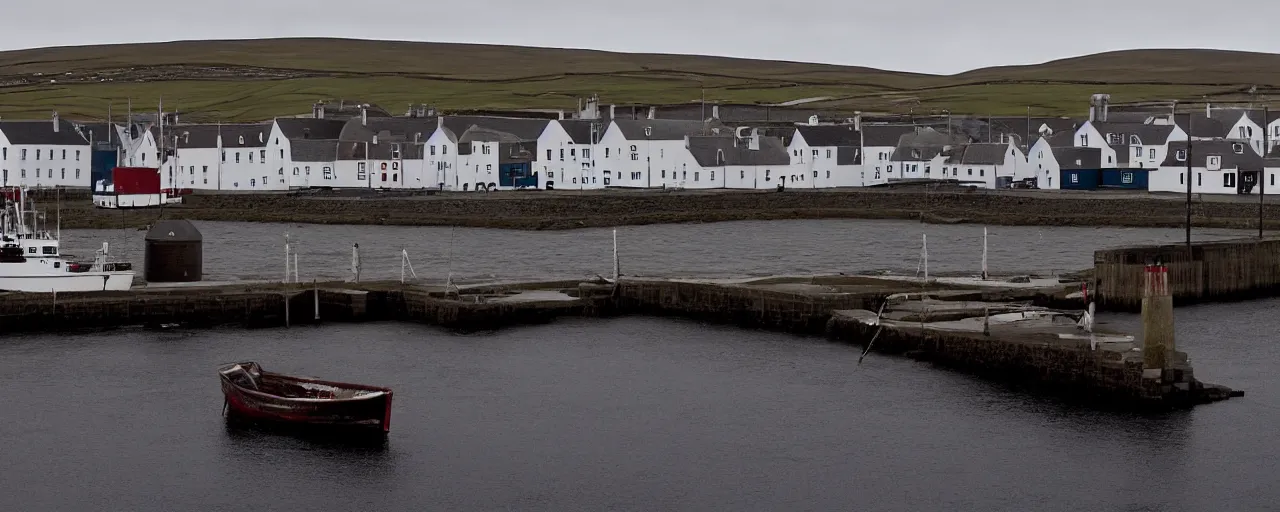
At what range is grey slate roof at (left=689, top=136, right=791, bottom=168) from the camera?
122 m

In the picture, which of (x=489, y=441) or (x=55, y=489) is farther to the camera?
(x=489, y=441)

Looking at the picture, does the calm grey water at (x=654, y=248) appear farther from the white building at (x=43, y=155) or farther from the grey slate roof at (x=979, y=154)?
the white building at (x=43, y=155)

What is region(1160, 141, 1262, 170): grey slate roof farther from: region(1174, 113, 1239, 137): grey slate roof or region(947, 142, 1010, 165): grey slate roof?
region(947, 142, 1010, 165): grey slate roof

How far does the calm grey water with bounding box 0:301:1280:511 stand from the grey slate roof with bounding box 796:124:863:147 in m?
76.0

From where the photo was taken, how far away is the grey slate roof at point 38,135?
136 m

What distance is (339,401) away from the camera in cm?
3938

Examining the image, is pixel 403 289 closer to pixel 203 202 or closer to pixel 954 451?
pixel 954 451

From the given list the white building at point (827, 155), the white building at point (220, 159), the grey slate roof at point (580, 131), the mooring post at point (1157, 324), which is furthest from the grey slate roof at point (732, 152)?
the mooring post at point (1157, 324)

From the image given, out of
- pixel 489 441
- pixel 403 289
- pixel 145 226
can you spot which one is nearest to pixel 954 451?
pixel 489 441

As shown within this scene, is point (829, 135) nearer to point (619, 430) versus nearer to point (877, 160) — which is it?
point (877, 160)

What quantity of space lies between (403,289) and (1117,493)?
30.5 metres

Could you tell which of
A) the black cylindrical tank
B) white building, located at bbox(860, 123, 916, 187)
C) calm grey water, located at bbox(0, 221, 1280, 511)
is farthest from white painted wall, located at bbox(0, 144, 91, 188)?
calm grey water, located at bbox(0, 221, 1280, 511)

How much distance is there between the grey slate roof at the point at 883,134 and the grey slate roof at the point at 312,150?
40733mm

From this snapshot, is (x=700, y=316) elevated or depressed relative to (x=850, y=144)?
depressed
